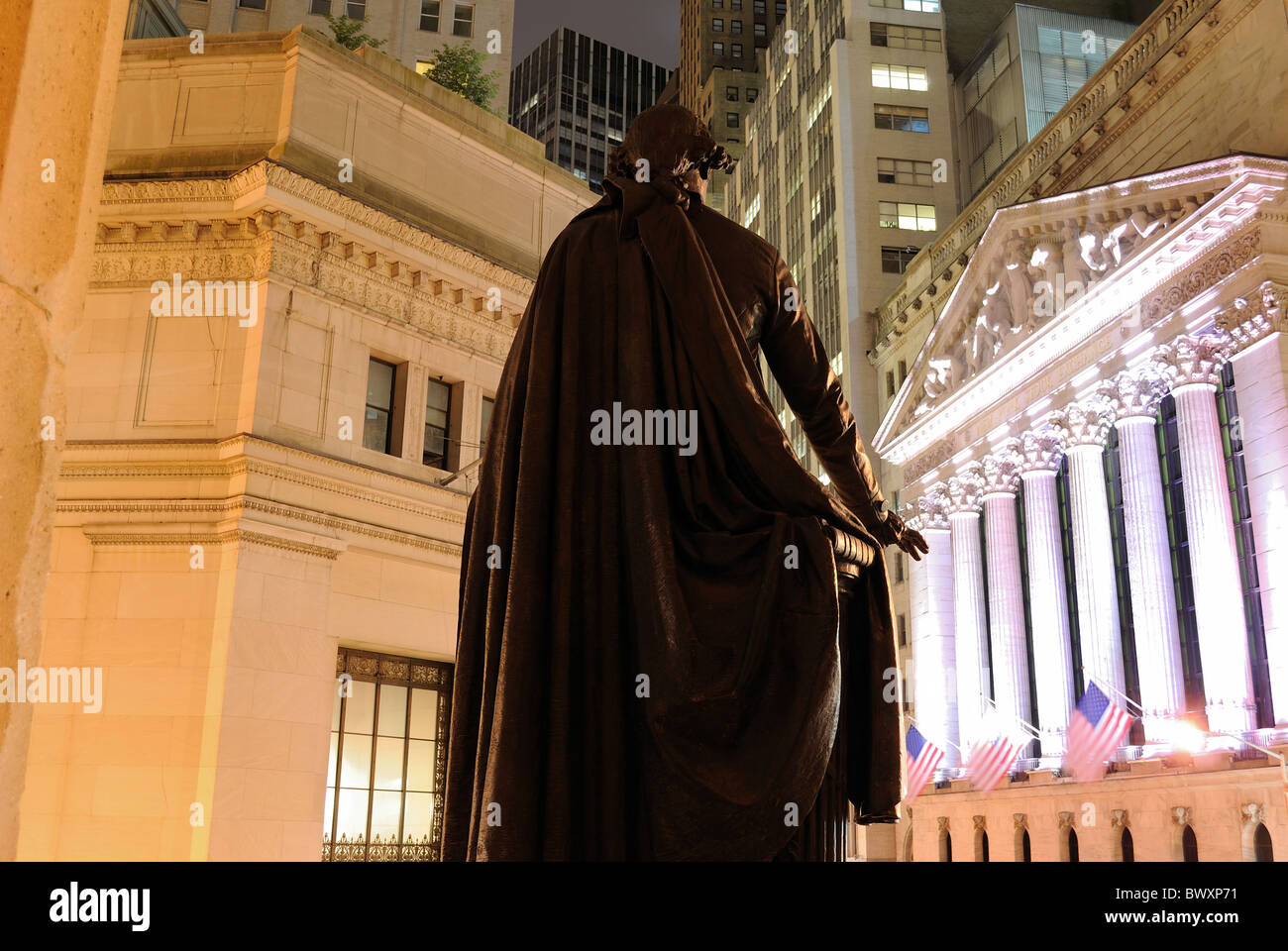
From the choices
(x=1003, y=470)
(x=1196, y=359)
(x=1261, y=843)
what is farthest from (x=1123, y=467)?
(x=1261, y=843)

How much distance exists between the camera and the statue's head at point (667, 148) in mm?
3807

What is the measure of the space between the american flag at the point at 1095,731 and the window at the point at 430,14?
35.3 meters

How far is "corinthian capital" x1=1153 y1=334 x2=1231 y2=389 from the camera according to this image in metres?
35.1

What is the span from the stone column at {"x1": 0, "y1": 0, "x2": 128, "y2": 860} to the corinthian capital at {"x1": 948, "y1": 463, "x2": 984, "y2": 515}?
1954 inches

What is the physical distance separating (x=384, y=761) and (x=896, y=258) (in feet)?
180

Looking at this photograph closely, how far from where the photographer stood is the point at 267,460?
61.4ft

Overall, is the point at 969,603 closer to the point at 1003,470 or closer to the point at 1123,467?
the point at 1003,470

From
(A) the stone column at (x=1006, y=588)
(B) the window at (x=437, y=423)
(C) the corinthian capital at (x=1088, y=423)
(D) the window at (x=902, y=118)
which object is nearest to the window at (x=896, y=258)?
(D) the window at (x=902, y=118)

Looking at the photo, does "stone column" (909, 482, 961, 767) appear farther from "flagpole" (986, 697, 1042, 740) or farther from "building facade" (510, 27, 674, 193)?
"building facade" (510, 27, 674, 193)

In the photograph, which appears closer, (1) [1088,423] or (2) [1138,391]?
(2) [1138,391]

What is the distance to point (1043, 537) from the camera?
148 feet

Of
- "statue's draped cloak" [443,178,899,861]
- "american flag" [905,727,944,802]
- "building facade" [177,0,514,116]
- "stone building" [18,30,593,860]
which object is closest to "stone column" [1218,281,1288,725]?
"american flag" [905,727,944,802]

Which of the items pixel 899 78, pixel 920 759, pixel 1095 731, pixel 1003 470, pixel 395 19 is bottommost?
pixel 920 759

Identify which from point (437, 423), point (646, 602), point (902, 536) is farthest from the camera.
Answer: point (437, 423)
